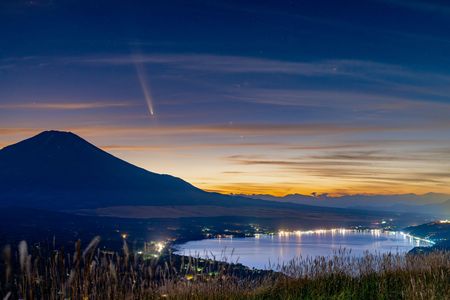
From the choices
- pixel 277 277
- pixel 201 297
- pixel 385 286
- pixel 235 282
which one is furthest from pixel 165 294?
pixel 385 286

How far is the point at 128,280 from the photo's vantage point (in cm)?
863

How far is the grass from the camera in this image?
7.46m

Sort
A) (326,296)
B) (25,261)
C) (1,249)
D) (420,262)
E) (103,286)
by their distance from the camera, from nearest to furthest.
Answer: (1,249)
(25,261)
(103,286)
(326,296)
(420,262)

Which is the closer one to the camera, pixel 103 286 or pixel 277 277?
pixel 103 286

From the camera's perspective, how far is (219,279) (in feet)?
30.7

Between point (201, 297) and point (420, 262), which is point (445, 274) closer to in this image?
point (420, 262)

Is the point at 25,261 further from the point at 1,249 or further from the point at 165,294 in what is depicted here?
the point at 165,294

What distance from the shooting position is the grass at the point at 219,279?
24.5 feet

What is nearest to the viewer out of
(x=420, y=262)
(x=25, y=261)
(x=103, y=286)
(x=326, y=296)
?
(x=25, y=261)

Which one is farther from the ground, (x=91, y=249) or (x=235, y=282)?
(x=91, y=249)

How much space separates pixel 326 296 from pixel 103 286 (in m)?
3.86

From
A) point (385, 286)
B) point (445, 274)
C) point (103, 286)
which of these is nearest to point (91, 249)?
point (103, 286)

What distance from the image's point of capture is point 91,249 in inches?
260

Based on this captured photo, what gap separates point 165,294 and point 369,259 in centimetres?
463
